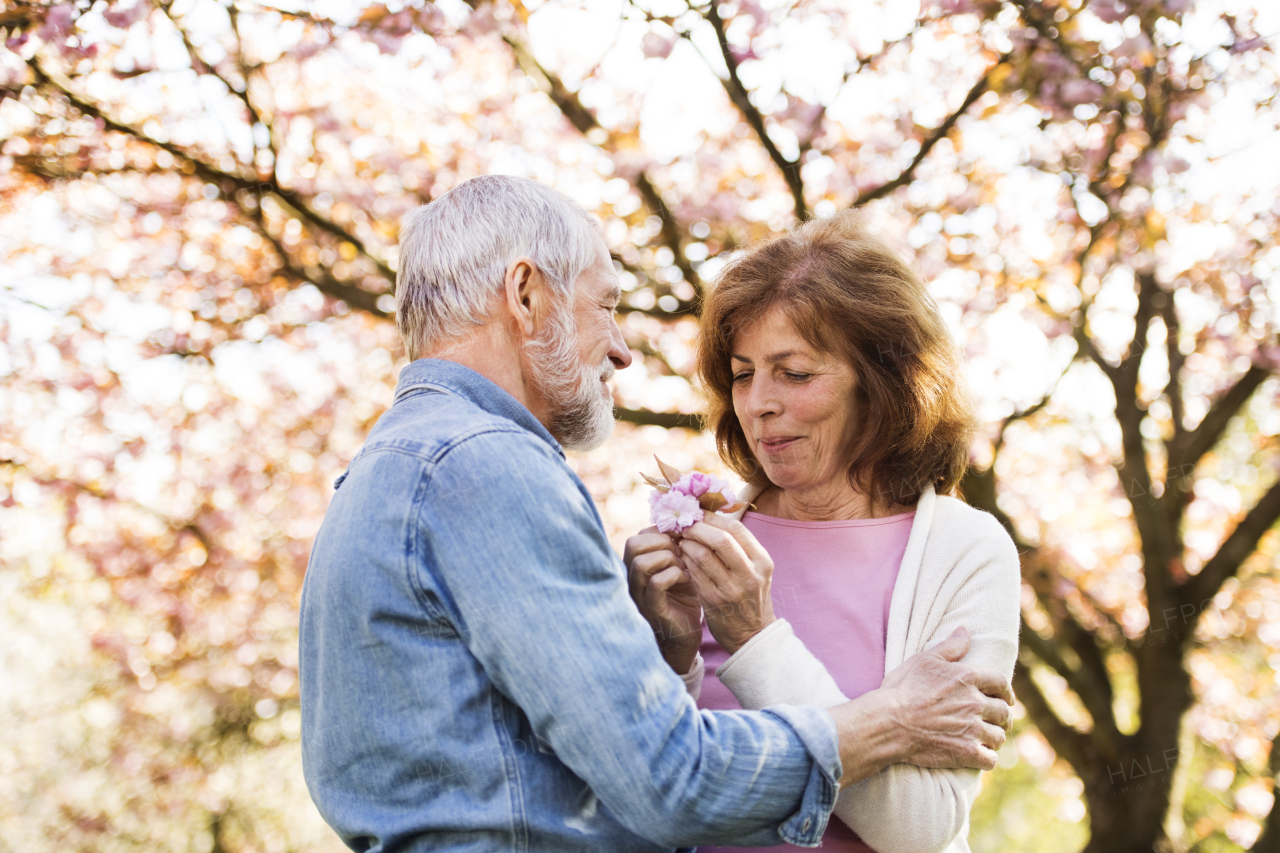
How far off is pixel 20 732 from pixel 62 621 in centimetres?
131

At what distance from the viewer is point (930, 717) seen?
5.56 ft

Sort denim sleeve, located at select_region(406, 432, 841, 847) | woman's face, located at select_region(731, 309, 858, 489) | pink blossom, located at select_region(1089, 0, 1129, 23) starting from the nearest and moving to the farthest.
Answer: denim sleeve, located at select_region(406, 432, 841, 847) < woman's face, located at select_region(731, 309, 858, 489) < pink blossom, located at select_region(1089, 0, 1129, 23)

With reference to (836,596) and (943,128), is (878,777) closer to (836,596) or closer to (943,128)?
(836,596)

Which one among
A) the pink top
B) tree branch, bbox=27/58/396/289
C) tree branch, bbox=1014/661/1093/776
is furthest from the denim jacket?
tree branch, bbox=1014/661/1093/776

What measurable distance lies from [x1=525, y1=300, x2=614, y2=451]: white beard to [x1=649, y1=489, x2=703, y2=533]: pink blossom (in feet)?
0.67

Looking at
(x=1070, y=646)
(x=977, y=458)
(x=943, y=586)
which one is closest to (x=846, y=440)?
(x=943, y=586)

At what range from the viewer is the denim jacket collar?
1611mm

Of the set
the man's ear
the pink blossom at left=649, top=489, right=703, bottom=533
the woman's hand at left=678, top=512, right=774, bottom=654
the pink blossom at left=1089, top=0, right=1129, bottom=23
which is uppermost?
the pink blossom at left=1089, top=0, right=1129, bottom=23

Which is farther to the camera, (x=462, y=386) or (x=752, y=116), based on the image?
(x=752, y=116)

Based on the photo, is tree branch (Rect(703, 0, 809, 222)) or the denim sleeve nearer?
the denim sleeve

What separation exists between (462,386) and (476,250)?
10.6 inches

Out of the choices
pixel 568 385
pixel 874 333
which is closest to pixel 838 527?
pixel 874 333

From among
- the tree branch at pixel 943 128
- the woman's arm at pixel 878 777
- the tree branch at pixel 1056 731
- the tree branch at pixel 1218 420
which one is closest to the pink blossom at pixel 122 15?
the tree branch at pixel 943 128

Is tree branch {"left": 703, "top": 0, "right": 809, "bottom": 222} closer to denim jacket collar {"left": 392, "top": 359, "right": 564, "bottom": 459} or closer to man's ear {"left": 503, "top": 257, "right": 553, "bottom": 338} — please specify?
man's ear {"left": 503, "top": 257, "right": 553, "bottom": 338}
